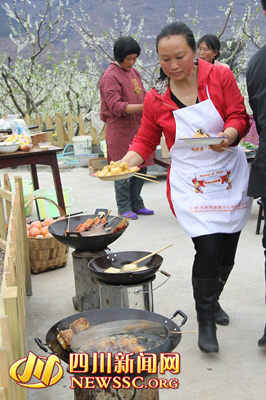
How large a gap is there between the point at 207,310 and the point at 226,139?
1.01 m

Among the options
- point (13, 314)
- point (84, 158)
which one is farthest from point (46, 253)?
point (84, 158)

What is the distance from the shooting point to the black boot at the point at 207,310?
10.1 ft

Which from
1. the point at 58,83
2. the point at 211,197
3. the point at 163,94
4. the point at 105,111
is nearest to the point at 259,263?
the point at 211,197

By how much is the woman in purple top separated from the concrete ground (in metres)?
0.35

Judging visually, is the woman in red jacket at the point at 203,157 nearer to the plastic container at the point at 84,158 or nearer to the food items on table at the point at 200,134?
the food items on table at the point at 200,134

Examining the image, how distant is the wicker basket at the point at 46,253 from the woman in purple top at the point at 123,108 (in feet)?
4.94

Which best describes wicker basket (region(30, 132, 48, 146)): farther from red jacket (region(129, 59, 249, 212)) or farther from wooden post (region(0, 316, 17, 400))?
wooden post (region(0, 316, 17, 400))

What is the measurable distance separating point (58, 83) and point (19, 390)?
16146mm

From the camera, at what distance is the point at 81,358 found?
212 centimetres

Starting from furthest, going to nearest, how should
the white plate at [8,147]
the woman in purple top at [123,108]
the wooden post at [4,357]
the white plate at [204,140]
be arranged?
the woman in purple top at [123,108], the white plate at [8,147], the white plate at [204,140], the wooden post at [4,357]

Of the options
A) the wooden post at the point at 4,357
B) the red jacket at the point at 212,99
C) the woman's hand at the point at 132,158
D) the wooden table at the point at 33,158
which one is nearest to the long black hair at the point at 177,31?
the red jacket at the point at 212,99

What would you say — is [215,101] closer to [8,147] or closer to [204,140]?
[204,140]

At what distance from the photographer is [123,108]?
19.6ft

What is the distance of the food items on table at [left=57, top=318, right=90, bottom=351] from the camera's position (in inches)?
95.0
